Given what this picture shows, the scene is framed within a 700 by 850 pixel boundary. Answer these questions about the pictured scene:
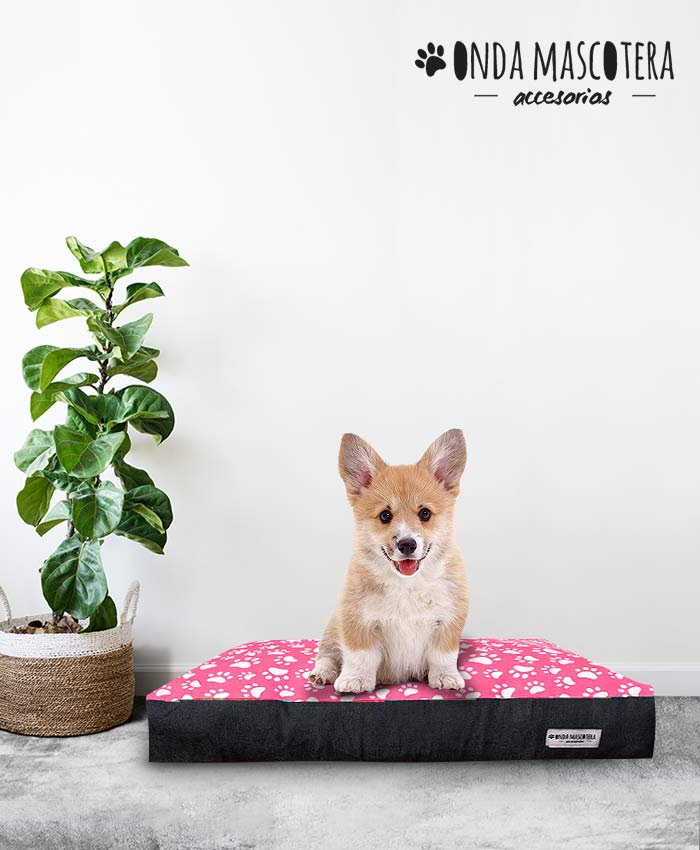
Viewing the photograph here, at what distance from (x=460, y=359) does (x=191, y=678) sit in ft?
4.02

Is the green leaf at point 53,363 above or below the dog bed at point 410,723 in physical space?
above

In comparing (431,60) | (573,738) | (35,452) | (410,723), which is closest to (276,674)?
(410,723)

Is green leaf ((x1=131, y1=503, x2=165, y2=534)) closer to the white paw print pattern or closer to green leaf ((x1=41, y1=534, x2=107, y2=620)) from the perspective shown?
green leaf ((x1=41, y1=534, x2=107, y2=620))

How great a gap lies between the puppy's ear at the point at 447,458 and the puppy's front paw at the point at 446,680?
41 centimetres

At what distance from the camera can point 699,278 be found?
251 centimetres

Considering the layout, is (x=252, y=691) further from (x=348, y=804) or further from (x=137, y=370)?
(x=137, y=370)

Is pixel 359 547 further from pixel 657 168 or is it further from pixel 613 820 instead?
pixel 657 168

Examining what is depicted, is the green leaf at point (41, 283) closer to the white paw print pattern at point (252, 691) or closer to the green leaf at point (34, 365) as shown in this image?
the green leaf at point (34, 365)

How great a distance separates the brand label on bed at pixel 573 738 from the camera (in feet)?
5.90

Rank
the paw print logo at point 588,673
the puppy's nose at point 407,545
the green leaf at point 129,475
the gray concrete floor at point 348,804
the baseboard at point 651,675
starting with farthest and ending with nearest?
the baseboard at point 651,675 → the green leaf at point 129,475 → the paw print logo at point 588,673 → the puppy's nose at point 407,545 → the gray concrete floor at point 348,804

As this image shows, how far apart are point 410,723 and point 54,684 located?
0.94 metres

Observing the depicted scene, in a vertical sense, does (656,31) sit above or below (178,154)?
above

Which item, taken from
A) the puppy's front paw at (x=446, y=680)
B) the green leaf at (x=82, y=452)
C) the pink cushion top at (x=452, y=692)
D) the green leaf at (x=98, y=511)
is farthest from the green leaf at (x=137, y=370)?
the puppy's front paw at (x=446, y=680)

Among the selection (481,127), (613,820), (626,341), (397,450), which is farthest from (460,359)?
(613,820)
